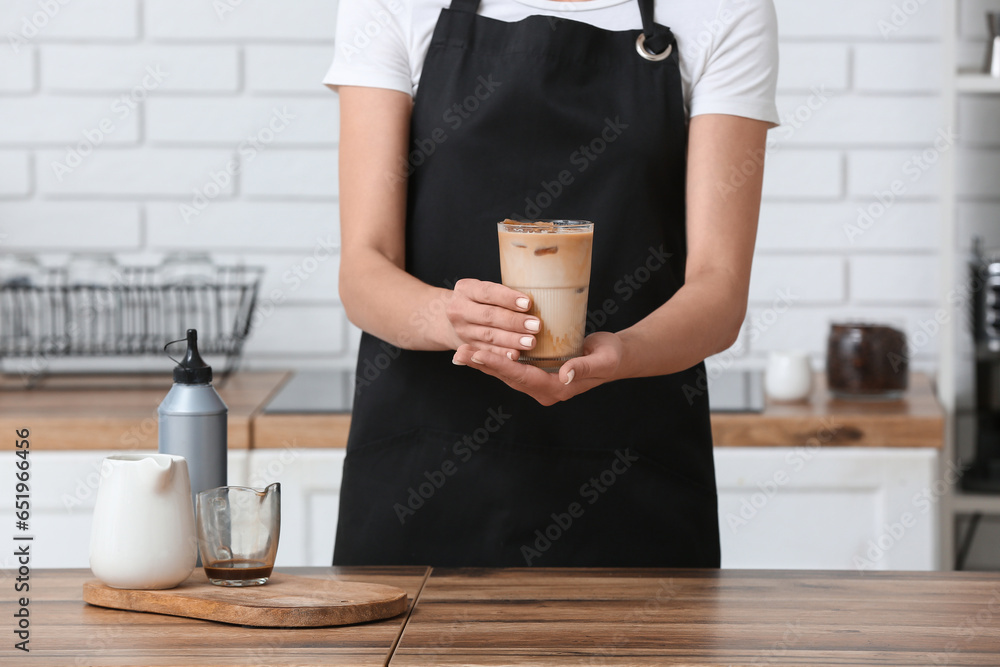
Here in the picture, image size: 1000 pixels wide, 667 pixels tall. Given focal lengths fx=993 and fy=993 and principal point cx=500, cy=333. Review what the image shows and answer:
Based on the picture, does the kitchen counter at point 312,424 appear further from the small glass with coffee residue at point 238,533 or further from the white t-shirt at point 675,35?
the small glass with coffee residue at point 238,533

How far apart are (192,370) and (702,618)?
0.58 m

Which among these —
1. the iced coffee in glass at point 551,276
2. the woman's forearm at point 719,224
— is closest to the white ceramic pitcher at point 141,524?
the iced coffee in glass at point 551,276

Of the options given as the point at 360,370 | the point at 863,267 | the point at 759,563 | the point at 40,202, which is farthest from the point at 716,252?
the point at 40,202

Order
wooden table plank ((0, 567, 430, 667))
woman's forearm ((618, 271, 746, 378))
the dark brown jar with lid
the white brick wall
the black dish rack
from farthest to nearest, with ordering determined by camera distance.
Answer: the white brick wall → the black dish rack → the dark brown jar with lid → woman's forearm ((618, 271, 746, 378)) → wooden table plank ((0, 567, 430, 667))

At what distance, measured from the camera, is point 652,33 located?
54.6 inches

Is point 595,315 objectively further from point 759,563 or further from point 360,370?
point 759,563

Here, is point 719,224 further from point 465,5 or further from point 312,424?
point 312,424

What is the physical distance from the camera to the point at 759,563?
2049 mm

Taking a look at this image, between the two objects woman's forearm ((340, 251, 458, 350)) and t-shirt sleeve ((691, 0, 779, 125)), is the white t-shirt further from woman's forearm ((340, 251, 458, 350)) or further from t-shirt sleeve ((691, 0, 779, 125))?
woman's forearm ((340, 251, 458, 350))

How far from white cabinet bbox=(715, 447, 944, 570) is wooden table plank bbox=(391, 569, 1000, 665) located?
0.86 metres

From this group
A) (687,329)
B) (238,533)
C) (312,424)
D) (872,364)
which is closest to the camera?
(238,533)

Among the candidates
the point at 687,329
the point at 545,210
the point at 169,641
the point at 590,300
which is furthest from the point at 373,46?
the point at 169,641

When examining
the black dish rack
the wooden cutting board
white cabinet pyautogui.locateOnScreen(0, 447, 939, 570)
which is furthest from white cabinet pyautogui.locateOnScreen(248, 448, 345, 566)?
the wooden cutting board

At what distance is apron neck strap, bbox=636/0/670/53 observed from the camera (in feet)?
4.55
